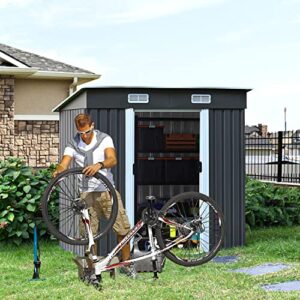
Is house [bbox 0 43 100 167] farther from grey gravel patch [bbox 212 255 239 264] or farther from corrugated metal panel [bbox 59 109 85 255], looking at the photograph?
grey gravel patch [bbox 212 255 239 264]

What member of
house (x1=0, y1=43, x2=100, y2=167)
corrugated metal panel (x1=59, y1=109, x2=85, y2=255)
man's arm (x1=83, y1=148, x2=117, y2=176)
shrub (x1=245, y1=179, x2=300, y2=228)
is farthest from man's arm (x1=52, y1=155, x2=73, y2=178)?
house (x1=0, y1=43, x2=100, y2=167)

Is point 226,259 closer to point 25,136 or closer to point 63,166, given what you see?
point 63,166

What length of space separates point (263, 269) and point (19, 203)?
4.15m

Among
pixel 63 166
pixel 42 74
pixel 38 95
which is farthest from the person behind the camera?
pixel 38 95

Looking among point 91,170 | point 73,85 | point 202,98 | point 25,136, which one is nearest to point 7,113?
point 25,136

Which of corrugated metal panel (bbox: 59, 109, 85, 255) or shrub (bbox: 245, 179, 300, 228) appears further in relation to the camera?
shrub (bbox: 245, 179, 300, 228)

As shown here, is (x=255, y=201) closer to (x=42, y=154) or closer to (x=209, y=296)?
(x=209, y=296)

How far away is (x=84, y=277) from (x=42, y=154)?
43.1 ft

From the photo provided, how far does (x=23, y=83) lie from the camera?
66.6 feet

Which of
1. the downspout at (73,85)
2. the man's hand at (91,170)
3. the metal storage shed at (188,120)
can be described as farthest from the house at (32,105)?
the man's hand at (91,170)

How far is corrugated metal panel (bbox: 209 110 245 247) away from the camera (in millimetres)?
10289

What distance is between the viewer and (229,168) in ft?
34.1

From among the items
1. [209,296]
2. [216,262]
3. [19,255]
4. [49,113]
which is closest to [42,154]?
[49,113]

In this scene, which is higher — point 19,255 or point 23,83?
point 23,83
